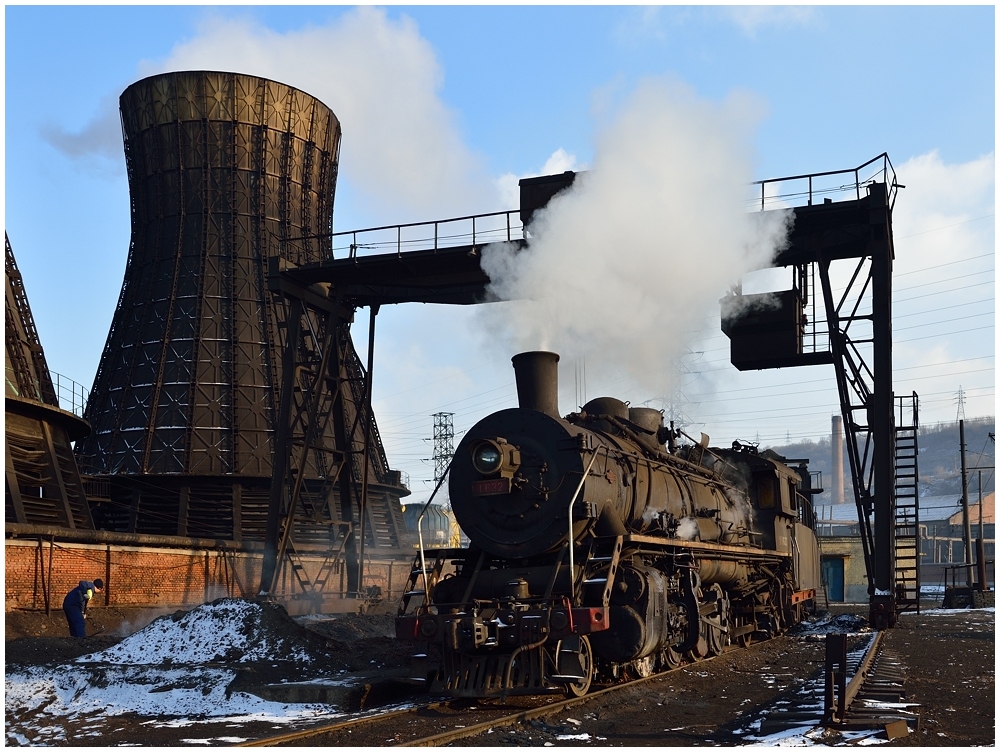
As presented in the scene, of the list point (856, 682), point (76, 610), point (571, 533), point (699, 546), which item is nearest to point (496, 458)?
point (571, 533)

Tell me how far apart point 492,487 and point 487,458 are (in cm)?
38

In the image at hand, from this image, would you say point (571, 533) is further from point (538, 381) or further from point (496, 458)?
point (538, 381)

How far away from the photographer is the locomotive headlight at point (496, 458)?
39.1 feet

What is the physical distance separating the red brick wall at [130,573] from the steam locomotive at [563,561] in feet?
29.8

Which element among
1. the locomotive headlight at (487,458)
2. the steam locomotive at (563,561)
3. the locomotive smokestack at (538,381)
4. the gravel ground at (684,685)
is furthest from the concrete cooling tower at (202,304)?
Result: the locomotive headlight at (487,458)

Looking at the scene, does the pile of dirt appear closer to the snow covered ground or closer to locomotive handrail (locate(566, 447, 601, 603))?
the snow covered ground

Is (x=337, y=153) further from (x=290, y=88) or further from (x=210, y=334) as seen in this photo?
(x=210, y=334)

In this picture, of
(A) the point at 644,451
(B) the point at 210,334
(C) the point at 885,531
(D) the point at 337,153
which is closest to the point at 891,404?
(C) the point at 885,531

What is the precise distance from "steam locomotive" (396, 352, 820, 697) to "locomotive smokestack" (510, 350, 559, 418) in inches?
0.7

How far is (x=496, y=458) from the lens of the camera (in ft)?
39.1

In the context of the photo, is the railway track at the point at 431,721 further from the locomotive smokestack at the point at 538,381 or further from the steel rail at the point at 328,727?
the locomotive smokestack at the point at 538,381

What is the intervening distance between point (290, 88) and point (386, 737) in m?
32.3

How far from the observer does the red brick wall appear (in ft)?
59.2

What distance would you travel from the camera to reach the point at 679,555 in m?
13.3
